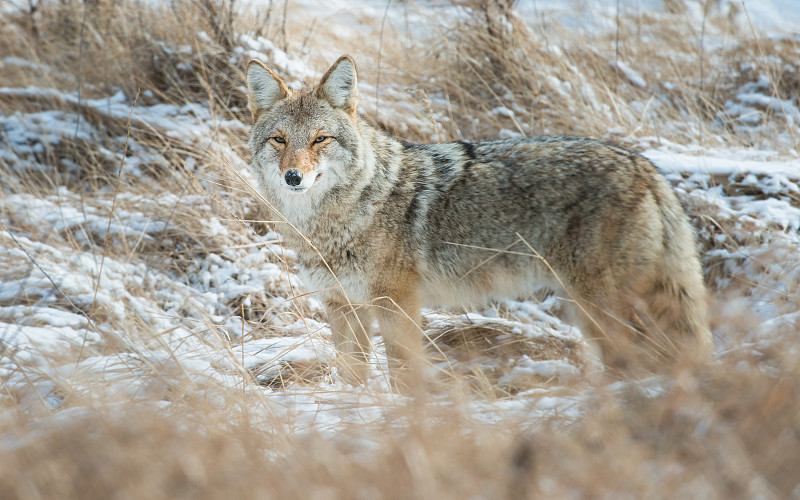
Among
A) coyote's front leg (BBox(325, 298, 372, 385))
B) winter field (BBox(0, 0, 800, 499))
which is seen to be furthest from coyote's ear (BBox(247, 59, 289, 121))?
coyote's front leg (BBox(325, 298, 372, 385))

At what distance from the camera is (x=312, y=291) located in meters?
3.90

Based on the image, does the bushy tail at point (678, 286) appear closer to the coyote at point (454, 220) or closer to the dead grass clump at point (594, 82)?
the coyote at point (454, 220)

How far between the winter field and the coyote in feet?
1.08

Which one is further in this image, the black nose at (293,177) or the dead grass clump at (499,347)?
the black nose at (293,177)

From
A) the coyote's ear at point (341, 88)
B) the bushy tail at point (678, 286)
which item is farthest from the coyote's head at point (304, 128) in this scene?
the bushy tail at point (678, 286)

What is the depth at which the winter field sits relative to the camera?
1.66m

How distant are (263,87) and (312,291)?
141 cm

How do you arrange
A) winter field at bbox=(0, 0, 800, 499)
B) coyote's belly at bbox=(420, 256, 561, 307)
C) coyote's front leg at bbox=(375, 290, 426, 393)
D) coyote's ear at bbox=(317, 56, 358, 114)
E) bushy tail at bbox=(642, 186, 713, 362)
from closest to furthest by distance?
winter field at bbox=(0, 0, 800, 499)
bushy tail at bbox=(642, 186, 713, 362)
coyote's front leg at bbox=(375, 290, 426, 393)
coyote's belly at bbox=(420, 256, 561, 307)
coyote's ear at bbox=(317, 56, 358, 114)

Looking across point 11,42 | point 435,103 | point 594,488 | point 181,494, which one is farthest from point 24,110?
point 594,488

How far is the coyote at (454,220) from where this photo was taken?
3.57 metres

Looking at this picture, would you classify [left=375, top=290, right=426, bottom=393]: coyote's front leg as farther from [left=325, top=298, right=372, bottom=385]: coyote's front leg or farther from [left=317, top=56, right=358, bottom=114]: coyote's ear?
[left=317, top=56, right=358, bottom=114]: coyote's ear

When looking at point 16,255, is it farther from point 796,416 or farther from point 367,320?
point 796,416

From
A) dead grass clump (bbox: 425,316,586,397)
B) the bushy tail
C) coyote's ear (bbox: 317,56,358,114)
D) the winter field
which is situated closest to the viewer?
the winter field

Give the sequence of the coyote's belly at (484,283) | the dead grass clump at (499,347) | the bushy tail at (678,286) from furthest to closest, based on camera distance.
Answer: the coyote's belly at (484,283) < the bushy tail at (678,286) < the dead grass clump at (499,347)
